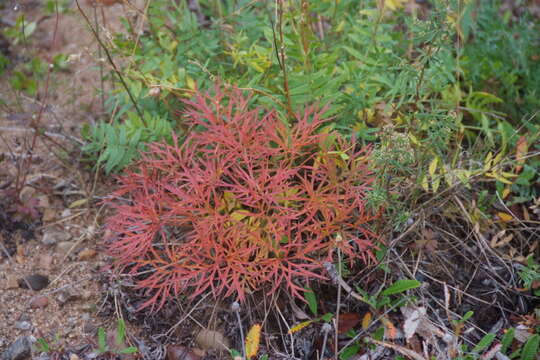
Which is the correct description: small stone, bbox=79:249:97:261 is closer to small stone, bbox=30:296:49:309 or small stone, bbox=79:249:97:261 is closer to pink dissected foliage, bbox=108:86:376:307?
small stone, bbox=30:296:49:309

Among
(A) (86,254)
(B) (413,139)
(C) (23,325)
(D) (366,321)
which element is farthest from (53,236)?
(B) (413,139)

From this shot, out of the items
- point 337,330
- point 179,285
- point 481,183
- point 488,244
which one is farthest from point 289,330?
point 481,183

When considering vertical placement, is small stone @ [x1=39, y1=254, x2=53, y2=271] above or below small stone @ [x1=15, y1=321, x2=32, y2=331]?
above

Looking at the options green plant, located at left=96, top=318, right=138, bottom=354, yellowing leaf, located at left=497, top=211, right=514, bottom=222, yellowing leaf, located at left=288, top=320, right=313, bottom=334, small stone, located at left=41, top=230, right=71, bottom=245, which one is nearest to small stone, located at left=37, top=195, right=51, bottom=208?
small stone, located at left=41, top=230, right=71, bottom=245

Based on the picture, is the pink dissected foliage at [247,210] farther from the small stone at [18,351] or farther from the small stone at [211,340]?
the small stone at [18,351]

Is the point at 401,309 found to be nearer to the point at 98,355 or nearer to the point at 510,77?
the point at 98,355

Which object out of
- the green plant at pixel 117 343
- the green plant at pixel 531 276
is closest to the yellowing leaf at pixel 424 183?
the green plant at pixel 531 276

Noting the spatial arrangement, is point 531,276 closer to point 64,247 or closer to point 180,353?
point 180,353
